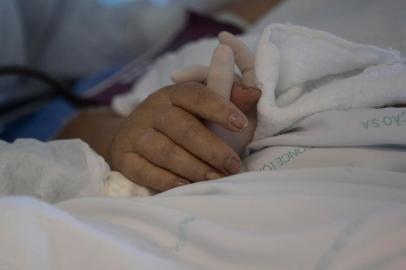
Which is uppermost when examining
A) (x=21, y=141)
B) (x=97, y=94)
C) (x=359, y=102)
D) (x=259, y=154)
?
(x=359, y=102)

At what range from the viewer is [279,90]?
24.8 inches

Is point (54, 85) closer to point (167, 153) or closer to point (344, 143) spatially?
point (167, 153)

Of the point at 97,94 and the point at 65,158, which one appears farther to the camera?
the point at 97,94

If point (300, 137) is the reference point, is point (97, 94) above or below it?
below

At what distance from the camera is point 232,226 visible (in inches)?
18.7

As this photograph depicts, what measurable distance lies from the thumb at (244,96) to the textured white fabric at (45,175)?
163 mm

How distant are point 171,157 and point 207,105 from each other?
0.07 metres

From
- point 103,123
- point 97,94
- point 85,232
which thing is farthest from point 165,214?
point 97,94

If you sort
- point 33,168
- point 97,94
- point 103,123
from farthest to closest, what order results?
point 97,94, point 103,123, point 33,168

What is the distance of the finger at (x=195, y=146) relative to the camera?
0.55m

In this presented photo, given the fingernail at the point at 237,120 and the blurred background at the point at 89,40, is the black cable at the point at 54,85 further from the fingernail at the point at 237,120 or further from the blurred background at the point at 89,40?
the fingernail at the point at 237,120

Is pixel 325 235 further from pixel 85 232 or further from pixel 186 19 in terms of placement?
pixel 186 19

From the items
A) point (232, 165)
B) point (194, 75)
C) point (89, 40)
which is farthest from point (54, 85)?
point (232, 165)

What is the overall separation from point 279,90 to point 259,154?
0.28 feet
